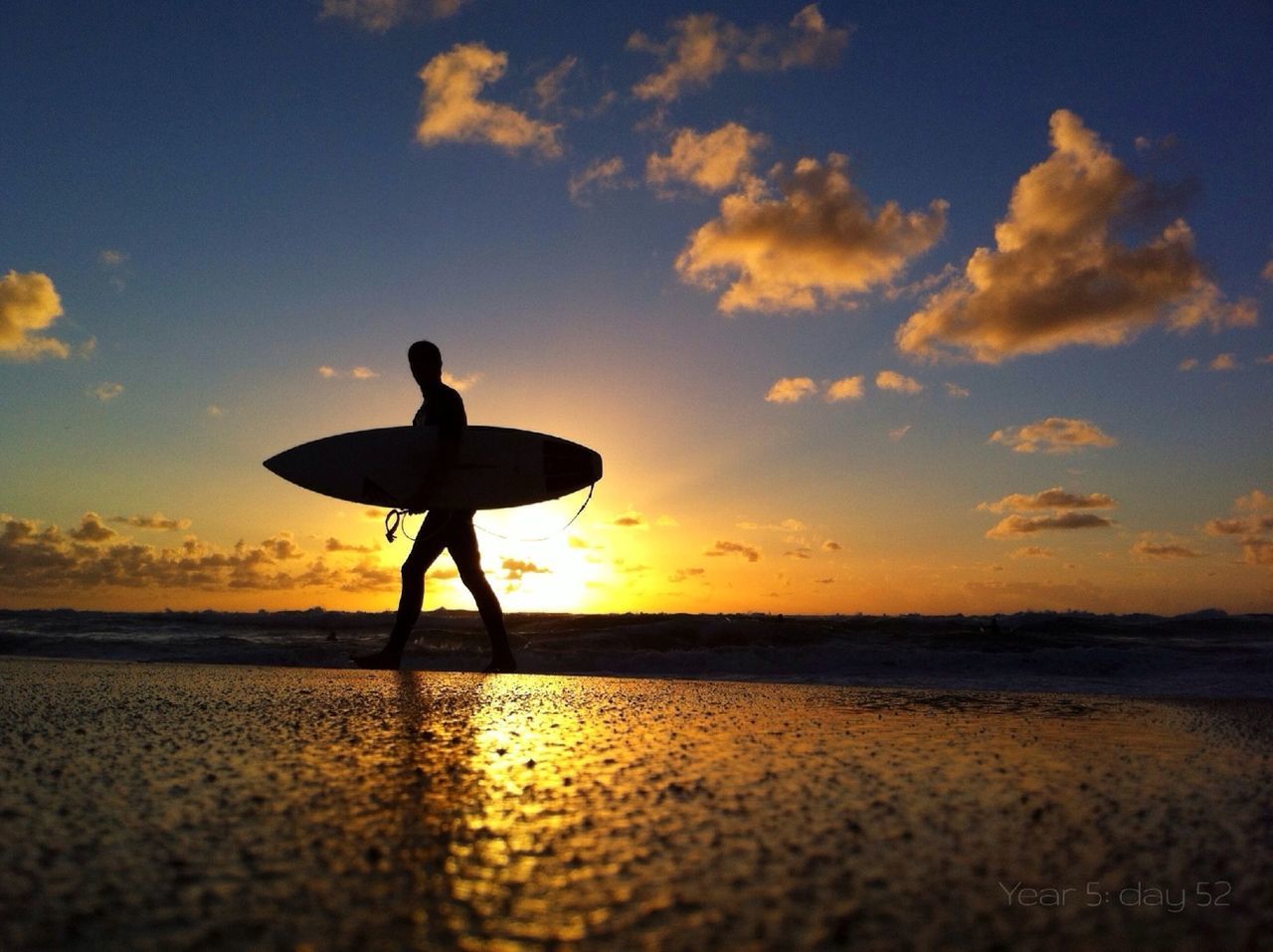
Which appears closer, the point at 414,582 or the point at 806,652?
the point at 414,582

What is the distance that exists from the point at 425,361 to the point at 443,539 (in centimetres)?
132

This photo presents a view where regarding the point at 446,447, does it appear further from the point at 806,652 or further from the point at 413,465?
the point at 806,652

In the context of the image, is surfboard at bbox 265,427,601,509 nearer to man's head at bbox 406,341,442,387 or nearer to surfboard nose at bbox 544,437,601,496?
surfboard nose at bbox 544,437,601,496

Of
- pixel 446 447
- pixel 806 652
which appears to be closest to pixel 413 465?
pixel 446 447

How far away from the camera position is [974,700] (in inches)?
159

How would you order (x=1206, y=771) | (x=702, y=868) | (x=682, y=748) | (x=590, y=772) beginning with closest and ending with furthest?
1. (x=702, y=868)
2. (x=590, y=772)
3. (x=1206, y=771)
4. (x=682, y=748)

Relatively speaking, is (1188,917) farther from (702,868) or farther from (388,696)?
(388,696)

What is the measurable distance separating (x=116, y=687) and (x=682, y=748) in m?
2.78

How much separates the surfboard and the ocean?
1532mm

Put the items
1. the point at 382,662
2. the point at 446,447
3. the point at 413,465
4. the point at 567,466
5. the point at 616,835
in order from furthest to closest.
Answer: the point at 567,466 → the point at 413,465 → the point at 446,447 → the point at 382,662 → the point at 616,835

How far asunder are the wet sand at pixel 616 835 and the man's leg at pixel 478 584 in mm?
3343

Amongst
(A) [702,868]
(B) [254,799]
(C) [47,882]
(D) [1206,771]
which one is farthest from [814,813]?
(D) [1206,771]

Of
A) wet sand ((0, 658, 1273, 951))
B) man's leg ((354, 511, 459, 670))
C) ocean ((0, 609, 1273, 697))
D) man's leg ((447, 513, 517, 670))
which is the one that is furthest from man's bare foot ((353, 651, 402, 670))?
wet sand ((0, 658, 1273, 951))

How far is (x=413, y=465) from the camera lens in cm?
712
